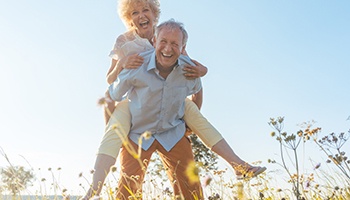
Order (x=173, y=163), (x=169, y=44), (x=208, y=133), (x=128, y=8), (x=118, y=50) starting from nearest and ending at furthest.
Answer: (x=169, y=44), (x=208, y=133), (x=173, y=163), (x=118, y=50), (x=128, y=8)

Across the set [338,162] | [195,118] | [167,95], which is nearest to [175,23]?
Answer: [167,95]

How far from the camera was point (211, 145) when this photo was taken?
509cm

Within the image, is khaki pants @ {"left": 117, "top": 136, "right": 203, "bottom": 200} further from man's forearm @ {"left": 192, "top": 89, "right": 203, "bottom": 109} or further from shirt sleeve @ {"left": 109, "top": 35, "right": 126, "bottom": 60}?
shirt sleeve @ {"left": 109, "top": 35, "right": 126, "bottom": 60}

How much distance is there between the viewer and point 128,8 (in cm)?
590

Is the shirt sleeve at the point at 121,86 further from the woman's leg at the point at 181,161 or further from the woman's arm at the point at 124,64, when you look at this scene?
the woman's leg at the point at 181,161

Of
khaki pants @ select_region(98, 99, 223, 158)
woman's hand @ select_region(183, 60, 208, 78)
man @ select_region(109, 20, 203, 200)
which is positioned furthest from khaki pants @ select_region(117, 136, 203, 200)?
woman's hand @ select_region(183, 60, 208, 78)

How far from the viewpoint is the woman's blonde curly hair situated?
5875 millimetres

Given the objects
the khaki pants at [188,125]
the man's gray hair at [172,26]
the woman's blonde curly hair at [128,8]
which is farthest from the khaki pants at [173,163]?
the woman's blonde curly hair at [128,8]

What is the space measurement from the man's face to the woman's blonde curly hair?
1.26 meters

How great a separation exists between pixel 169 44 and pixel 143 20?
1192 mm

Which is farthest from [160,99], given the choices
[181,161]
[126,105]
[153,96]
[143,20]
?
[143,20]

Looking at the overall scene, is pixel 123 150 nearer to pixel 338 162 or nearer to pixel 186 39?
pixel 186 39

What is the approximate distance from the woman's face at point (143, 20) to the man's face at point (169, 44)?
102cm

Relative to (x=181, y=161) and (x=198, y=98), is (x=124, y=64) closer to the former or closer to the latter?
(x=198, y=98)
